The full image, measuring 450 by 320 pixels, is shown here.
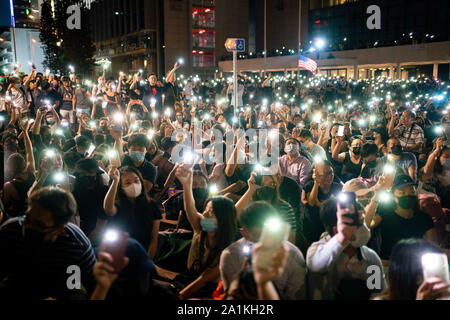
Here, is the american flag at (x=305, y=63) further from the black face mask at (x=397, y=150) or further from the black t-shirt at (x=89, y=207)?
the black t-shirt at (x=89, y=207)

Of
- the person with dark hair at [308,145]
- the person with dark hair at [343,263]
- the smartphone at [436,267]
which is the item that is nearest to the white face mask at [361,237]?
the person with dark hair at [343,263]

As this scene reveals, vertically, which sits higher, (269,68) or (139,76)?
(269,68)

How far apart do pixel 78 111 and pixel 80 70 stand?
2791 centimetres

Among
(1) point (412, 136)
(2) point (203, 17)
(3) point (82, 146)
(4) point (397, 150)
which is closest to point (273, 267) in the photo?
(3) point (82, 146)

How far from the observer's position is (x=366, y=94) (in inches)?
824

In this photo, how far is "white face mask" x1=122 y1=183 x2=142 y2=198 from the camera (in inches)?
146

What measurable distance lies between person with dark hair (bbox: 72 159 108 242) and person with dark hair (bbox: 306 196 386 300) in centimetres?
216

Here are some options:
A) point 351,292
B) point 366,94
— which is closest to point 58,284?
point 351,292

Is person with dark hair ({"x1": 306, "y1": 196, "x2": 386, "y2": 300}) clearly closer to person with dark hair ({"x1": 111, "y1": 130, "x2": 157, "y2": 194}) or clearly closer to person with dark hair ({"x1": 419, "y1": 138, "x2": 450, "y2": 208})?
person with dark hair ({"x1": 111, "y1": 130, "x2": 157, "y2": 194})

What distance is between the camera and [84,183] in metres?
4.09

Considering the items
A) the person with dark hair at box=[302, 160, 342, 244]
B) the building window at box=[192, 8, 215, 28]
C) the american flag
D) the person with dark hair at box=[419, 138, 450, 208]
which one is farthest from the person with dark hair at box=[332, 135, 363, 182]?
the building window at box=[192, 8, 215, 28]

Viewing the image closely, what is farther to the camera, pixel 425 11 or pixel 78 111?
pixel 425 11

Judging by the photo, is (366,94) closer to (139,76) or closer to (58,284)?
(139,76)

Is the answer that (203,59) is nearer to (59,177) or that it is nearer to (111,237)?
(59,177)
